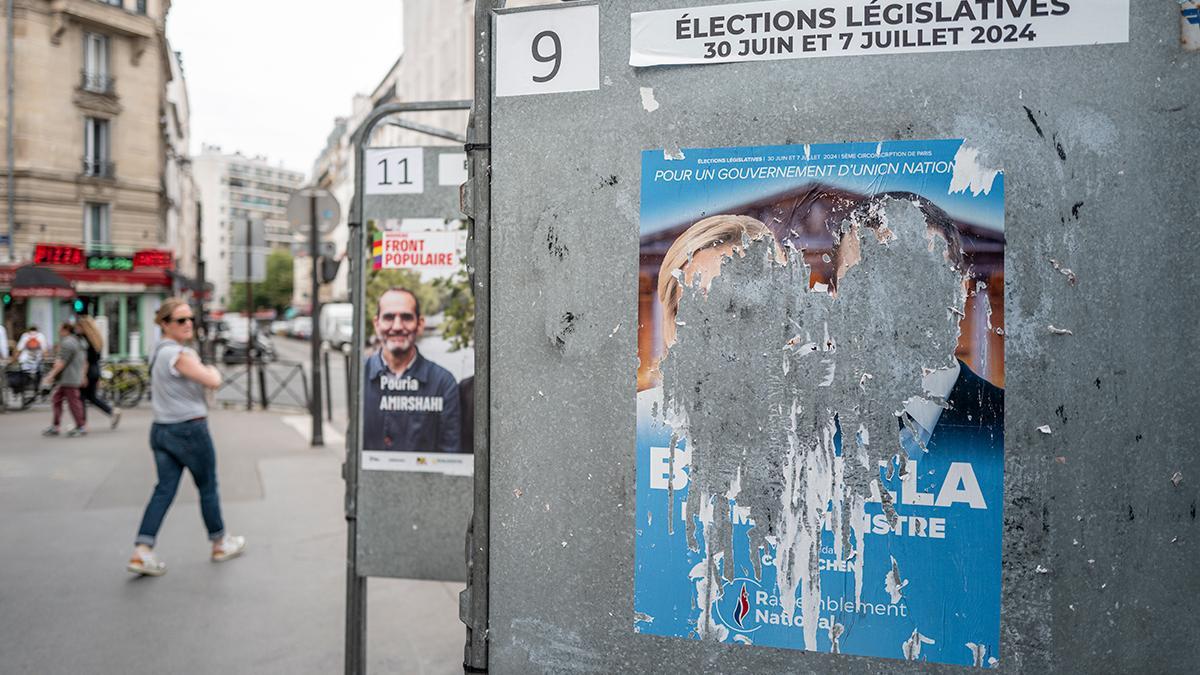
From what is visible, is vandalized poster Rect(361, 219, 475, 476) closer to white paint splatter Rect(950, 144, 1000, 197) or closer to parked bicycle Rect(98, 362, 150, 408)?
white paint splatter Rect(950, 144, 1000, 197)

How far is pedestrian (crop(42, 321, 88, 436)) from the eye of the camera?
13109mm

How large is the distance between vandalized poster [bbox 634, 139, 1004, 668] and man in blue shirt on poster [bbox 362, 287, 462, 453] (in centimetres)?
211

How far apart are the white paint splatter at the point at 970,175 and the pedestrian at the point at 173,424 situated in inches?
214

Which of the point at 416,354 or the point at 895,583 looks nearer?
the point at 895,583

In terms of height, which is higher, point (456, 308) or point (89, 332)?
point (456, 308)

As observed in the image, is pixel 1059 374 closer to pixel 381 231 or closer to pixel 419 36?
pixel 381 231

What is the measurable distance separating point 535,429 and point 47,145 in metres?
35.6

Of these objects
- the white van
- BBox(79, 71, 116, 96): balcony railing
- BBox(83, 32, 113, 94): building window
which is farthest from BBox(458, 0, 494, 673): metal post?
the white van

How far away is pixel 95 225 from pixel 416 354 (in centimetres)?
3505

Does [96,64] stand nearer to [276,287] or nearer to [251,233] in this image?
[251,233]

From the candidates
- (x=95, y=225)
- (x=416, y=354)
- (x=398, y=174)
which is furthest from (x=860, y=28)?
(x=95, y=225)

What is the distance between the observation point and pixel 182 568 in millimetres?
6285

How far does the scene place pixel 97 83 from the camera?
3334cm

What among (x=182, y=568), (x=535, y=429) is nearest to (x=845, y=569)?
(x=535, y=429)
